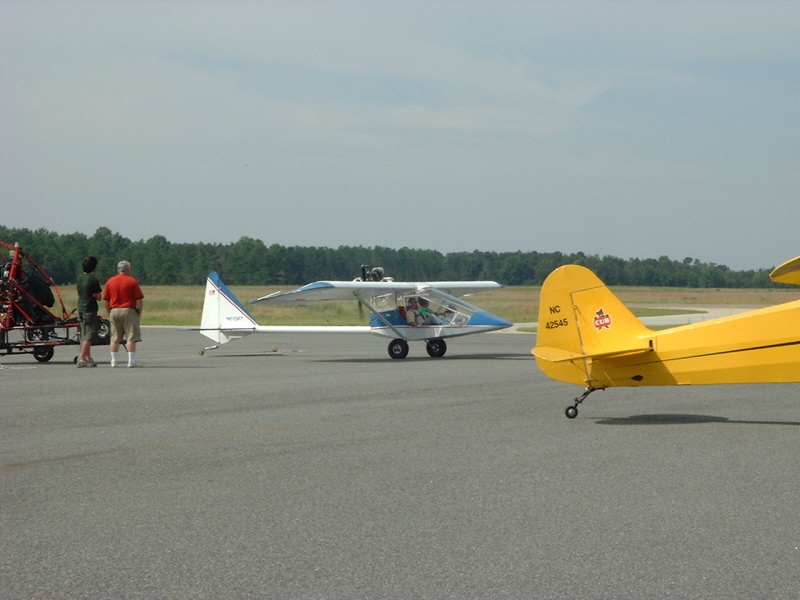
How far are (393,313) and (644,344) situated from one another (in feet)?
41.5

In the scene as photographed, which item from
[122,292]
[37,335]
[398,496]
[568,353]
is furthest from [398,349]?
[398,496]

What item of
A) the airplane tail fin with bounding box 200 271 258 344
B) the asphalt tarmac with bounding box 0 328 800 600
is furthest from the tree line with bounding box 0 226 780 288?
the asphalt tarmac with bounding box 0 328 800 600

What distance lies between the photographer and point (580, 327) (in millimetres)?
9914

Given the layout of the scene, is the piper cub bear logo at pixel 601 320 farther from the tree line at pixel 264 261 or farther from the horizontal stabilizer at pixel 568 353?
the tree line at pixel 264 261

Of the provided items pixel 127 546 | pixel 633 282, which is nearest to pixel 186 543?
pixel 127 546

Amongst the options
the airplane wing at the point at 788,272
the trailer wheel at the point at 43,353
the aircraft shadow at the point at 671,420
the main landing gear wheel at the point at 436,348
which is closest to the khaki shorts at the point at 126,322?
the trailer wheel at the point at 43,353

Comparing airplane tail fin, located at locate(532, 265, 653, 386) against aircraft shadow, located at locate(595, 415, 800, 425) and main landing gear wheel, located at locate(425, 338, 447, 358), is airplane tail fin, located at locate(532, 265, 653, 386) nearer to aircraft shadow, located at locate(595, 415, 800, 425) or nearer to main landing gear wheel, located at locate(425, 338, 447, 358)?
aircraft shadow, located at locate(595, 415, 800, 425)

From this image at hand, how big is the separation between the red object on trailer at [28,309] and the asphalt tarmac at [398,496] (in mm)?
6561

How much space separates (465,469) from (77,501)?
9.27ft

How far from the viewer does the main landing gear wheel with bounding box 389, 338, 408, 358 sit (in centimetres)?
2116

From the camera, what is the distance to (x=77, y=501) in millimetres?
5926

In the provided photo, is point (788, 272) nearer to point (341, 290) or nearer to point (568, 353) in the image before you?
point (568, 353)

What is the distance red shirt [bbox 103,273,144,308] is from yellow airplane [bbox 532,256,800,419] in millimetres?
8705

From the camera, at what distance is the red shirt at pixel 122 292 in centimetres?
1620
